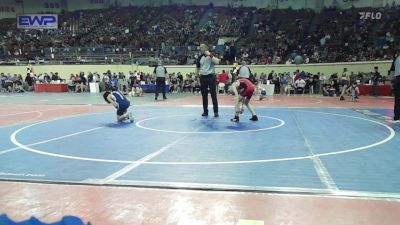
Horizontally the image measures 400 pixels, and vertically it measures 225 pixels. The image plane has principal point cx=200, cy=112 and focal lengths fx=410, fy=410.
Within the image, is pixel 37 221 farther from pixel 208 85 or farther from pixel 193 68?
pixel 193 68

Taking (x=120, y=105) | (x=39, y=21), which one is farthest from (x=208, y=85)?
(x=39, y=21)

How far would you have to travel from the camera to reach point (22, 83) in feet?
90.3

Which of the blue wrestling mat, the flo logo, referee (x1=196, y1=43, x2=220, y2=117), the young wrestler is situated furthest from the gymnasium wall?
the young wrestler

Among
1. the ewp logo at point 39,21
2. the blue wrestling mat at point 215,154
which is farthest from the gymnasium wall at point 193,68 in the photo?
the blue wrestling mat at point 215,154

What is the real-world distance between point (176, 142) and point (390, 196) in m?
3.85

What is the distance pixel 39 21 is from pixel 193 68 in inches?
699

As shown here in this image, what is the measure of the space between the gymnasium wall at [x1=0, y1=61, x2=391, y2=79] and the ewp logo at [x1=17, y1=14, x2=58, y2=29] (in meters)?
7.51

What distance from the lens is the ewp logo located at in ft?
118

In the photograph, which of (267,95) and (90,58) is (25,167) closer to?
(267,95)

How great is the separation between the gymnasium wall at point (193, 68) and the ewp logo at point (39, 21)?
24.6ft

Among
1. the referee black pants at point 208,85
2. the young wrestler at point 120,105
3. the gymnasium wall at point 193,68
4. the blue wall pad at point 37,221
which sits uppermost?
the gymnasium wall at point 193,68

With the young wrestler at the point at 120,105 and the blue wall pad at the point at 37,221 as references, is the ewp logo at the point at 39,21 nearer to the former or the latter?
the young wrestler at the point at 120,105

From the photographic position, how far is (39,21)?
1427 inches

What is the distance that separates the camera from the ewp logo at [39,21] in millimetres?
36031
